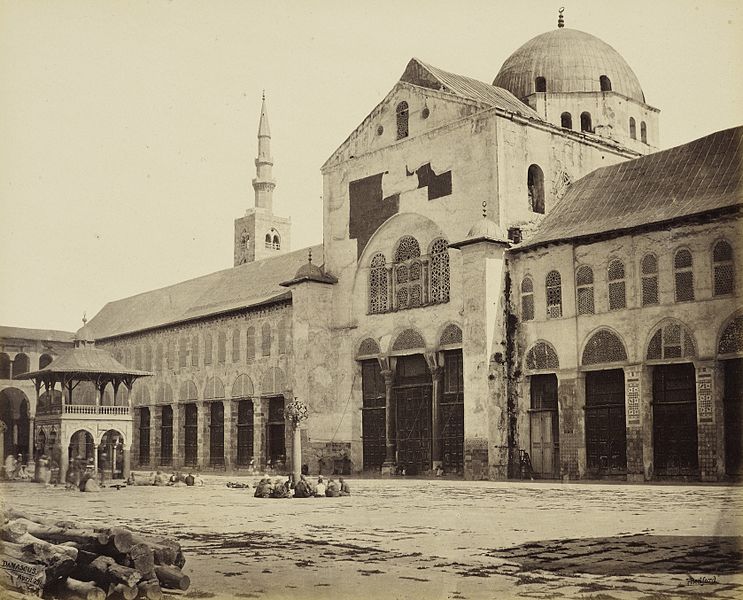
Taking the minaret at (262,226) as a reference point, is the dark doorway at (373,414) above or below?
below

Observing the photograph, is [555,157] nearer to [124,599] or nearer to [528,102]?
[528,102]

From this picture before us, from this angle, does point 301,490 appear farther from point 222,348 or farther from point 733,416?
point 222,348

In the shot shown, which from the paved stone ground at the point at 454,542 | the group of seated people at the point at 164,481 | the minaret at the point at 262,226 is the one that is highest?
the minaret at the point at 262,226

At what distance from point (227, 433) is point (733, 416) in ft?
76.8

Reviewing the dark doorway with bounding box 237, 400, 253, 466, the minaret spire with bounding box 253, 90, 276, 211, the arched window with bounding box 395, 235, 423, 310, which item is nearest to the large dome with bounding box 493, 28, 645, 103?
the arched window with bounding box 395, 235, 423, 310

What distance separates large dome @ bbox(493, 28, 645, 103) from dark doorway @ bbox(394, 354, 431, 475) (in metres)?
12.2

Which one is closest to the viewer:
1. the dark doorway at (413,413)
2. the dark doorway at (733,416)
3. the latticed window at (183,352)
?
the dark doorway at (733,416)

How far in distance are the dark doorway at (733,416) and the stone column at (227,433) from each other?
2268 centimetres

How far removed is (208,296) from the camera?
45.8 meters

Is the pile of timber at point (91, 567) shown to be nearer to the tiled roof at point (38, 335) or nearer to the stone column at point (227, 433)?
the stone column at point (227, 433)

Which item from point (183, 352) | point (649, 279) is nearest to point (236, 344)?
point (183, 352)

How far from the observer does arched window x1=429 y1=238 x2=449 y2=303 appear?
29.9 meters

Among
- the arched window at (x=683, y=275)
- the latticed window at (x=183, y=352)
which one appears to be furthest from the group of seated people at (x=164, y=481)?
the latticed window at (x=183, y=352)

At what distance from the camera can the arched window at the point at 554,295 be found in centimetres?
2642
